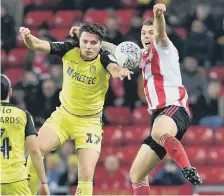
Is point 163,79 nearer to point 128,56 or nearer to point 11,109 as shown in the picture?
point 128,56

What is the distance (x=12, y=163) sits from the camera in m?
8.97

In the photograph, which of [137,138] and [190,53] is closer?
Answer: [137,138]

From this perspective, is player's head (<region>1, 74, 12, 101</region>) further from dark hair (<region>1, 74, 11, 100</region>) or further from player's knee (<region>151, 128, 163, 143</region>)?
player's knee (<region>151, 128, 163, 143</region>)

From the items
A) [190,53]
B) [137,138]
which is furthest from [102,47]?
[190,53]

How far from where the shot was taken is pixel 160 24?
9.35m

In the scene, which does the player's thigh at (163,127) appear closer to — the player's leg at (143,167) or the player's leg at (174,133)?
the player's leg at (174,133)

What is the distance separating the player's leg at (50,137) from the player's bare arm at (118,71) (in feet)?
3.31

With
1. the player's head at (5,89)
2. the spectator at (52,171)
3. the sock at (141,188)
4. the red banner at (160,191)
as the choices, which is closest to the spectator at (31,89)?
the spectator at (52,171)

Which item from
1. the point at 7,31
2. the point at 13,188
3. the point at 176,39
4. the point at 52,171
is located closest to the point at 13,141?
the point at 13,188

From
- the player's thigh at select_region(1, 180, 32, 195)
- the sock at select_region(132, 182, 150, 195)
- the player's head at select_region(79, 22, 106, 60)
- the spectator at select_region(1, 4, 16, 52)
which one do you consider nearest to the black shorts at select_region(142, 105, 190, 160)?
the sock at select_region(132, 182, 150, 195)

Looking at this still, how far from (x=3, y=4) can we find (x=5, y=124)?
10.9 metres

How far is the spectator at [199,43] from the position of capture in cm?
1688

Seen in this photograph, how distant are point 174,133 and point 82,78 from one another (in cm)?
144

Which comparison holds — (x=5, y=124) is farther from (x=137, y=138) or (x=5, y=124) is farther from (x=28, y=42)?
(x=137, y=138)
